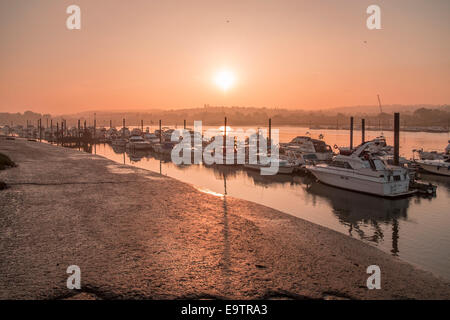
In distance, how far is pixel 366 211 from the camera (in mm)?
21922

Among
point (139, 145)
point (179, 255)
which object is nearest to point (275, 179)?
point (179, 255)

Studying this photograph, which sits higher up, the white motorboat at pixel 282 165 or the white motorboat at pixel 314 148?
the white motorboat at pixel 314 148

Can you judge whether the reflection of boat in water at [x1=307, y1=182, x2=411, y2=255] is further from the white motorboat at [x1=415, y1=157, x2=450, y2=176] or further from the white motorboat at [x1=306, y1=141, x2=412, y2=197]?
the white motorboat at [x1=415, y1=157, x2=450, y2=176]

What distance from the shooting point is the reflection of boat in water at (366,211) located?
691 inches

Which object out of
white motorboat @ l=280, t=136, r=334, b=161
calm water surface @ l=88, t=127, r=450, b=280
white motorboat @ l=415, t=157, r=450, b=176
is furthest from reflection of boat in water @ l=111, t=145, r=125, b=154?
white motorboat @ l=415, t=157, r=450, b=176

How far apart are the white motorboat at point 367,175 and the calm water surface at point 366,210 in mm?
609

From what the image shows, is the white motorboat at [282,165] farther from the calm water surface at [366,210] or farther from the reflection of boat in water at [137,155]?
the reflection of boat in water at [137,155]

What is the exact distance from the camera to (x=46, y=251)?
9805mm

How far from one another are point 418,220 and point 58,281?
1930cm

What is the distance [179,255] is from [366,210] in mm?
16077

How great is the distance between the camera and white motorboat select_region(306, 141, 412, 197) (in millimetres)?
25000

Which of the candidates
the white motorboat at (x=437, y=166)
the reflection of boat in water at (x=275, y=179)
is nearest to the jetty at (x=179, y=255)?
the reflection of boat in water at (x=275, y=179)

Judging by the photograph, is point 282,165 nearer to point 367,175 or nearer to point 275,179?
point 275,179
